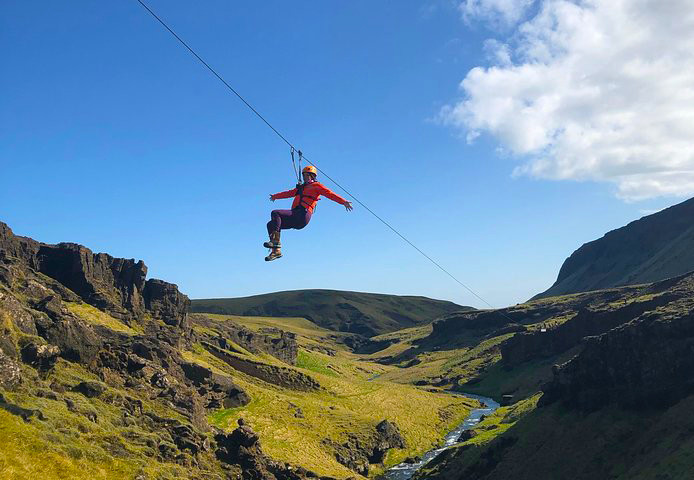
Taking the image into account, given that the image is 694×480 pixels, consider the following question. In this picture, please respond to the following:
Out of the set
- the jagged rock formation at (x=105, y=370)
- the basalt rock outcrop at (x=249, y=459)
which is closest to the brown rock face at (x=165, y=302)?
the jagged rock formation at (x=105, y=370)

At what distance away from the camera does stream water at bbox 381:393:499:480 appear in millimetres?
68375

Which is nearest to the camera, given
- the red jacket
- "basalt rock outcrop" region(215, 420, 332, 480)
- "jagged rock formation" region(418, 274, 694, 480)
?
the red jacket

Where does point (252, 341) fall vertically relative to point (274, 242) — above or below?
below

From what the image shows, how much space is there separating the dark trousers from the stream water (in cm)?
5160

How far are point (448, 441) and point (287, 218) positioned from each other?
70.4 metres

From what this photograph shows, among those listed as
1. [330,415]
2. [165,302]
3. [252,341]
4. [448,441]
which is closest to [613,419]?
[448,441]

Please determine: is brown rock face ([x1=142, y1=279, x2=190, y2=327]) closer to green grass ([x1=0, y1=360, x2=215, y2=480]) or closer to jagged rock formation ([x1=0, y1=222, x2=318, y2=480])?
jagged rock formation ([x1=0, y1=222, x2=318, y2=480])

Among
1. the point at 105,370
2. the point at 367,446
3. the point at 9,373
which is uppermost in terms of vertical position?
the point at 9,373

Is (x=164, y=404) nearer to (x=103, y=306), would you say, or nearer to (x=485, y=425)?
(x=103, y=306)

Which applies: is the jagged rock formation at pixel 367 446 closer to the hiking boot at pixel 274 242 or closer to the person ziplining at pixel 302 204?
the hiking boot at pixel 274 242

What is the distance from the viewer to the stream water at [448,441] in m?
68.4

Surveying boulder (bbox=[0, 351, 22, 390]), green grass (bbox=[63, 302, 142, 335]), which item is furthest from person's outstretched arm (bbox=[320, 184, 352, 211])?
green grass (bbox=[63, 302, 142, 335])

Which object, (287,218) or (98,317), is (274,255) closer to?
(287,218)

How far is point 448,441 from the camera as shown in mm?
84438
